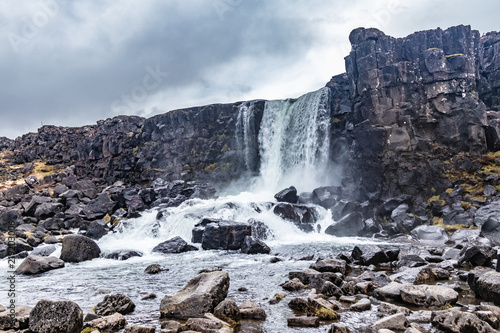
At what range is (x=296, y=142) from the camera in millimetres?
41312

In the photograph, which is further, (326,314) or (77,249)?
(77,249)

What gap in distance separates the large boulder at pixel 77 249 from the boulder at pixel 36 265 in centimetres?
184

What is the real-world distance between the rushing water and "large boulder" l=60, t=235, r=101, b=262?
3.19ft

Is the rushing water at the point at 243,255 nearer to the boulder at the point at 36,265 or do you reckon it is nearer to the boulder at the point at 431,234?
the boulder at the point at 36,265

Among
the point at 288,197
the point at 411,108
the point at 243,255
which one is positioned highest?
the point at 411,108

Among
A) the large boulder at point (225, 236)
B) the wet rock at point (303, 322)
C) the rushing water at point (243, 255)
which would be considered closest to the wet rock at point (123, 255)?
the rushing water at point (243, 255)

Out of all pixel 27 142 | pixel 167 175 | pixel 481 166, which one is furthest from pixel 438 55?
pixel 27 142

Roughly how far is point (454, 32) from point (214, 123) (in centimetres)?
3200

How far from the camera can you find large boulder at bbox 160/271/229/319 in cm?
833

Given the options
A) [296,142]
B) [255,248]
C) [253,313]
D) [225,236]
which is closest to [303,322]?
[253,313]

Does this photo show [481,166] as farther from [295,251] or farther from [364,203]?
[295,251]

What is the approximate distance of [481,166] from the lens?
2845 cm

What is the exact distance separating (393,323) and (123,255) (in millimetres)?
16814

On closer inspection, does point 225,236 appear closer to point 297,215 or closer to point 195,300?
point 297,215
